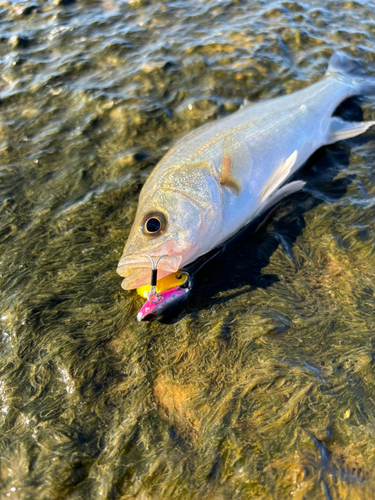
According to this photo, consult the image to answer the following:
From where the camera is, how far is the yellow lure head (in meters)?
3.34

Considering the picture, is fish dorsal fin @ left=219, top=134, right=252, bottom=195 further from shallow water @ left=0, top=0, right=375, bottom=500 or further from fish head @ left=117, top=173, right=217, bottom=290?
shallow water @ left=0, top=0, right=375, bottom=500

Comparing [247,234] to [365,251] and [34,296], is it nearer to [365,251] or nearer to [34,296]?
[365,251]

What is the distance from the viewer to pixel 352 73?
20.4 feet

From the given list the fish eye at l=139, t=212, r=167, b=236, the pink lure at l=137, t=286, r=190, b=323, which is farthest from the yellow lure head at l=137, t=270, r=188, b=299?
the fish eye at l=139, t=212, r=167, b=236

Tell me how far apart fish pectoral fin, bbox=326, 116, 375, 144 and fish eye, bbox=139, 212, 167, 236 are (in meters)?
3.02

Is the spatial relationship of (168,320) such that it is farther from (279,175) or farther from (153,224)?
(279,175)

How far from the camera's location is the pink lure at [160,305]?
3211mm

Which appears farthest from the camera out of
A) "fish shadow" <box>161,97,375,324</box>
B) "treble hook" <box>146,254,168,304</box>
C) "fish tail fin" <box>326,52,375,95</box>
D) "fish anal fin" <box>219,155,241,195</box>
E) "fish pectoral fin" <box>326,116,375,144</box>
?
"fish tail fin" <box>326,52,375,95</box>

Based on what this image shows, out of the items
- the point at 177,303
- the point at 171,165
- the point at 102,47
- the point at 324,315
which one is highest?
the point at 102,47

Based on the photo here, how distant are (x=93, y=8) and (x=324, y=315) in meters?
8.47

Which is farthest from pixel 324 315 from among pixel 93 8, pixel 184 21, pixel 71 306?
pixel 93 8

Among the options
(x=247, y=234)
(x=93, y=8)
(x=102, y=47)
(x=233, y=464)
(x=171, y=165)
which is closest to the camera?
(x=233, y=464)

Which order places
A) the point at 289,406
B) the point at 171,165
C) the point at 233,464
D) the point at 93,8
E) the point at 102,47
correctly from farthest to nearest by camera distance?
1. the point at 93,8
2. the point at 102,47
3. the point at 171,165
4. the point at 289,406
5. the point at 233,464

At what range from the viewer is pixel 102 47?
22.7ft
